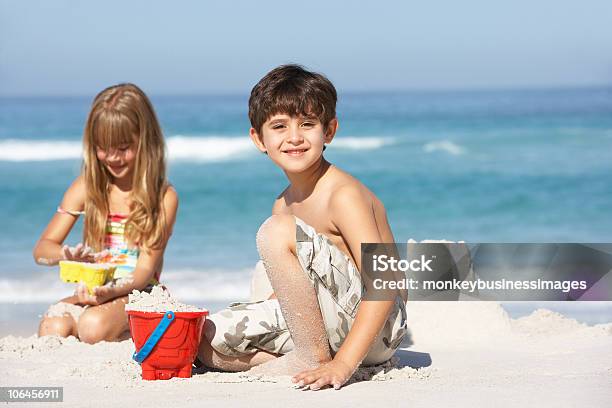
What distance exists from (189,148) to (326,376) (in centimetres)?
1533

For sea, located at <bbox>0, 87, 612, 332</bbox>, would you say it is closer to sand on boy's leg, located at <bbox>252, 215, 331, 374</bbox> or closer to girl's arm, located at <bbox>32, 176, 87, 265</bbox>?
girl's arm, located at <bbox>32, 176, 87, 265</bbox>

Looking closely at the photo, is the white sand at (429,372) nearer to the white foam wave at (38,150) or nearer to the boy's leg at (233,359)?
the boy's leg at (233,359)

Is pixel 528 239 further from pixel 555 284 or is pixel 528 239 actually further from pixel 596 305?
pixel 596 305

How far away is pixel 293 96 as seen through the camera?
10.6ft

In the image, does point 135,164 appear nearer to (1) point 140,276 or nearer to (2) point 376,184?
(1) point 140,276

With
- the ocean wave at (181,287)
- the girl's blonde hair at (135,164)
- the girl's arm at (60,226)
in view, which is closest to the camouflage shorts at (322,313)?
the girl's blonde hair at (135,164)

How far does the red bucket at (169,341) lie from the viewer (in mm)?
3109

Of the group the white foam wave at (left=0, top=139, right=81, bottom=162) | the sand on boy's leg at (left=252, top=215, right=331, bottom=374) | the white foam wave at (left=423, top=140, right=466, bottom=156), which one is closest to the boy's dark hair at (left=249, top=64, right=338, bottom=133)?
the sand on boy's leg at (left=252, top=215, right=331, bottom=374)

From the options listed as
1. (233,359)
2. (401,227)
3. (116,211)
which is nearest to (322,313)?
(233,359)

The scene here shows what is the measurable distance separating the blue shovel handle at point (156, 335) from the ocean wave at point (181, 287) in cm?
270

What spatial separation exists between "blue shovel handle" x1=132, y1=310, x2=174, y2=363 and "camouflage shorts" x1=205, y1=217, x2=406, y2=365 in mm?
244

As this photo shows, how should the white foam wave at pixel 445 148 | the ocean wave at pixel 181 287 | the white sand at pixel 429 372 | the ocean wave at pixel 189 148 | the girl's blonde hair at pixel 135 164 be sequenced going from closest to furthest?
1. the white sand at pixel 429 372
2. the girl's blonde hair at pixel 135 164
3. the ocean wave at pixel 181 287
4. the white foam wave at pixel 445 148
5. the ocean wave at pixel 189 148

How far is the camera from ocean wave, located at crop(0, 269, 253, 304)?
6.00 metres

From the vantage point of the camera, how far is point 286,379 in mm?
3076
